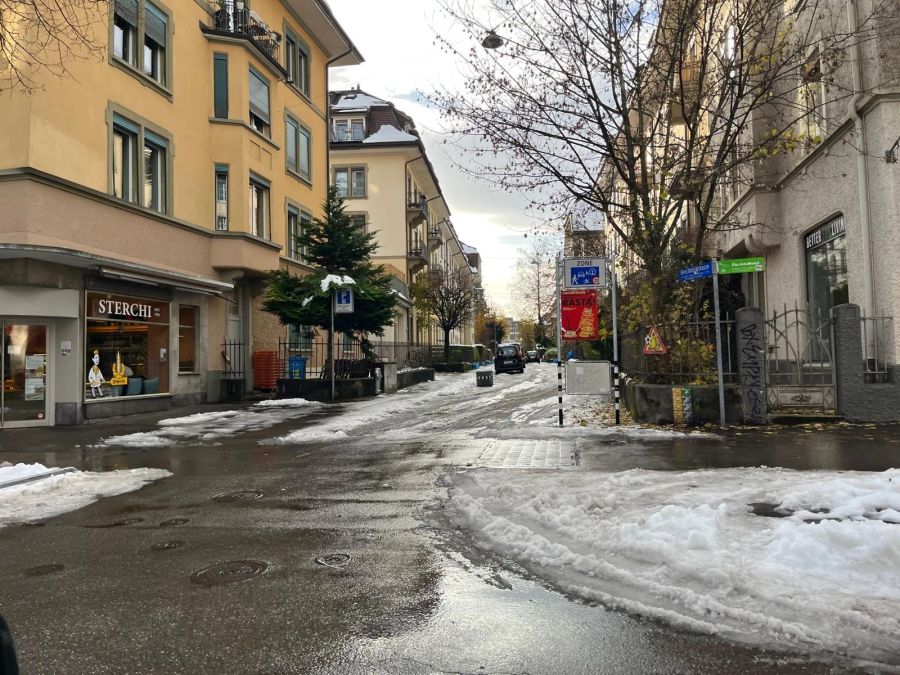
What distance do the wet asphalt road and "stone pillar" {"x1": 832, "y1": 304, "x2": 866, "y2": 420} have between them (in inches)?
105

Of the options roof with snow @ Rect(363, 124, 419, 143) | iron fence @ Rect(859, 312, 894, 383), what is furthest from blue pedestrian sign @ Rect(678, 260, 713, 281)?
roof with snow @ Rect(363, 124, 419, 143)

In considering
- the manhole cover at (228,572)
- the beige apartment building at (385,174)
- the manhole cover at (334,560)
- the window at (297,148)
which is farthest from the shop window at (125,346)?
the beige apartment building at (385,174)

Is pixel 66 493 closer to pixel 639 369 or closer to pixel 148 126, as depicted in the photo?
pixel 639 369

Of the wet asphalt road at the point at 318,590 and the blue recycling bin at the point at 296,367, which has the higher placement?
the blue recycling bin at the point at 296,367

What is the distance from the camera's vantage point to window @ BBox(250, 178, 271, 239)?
Result: 2161cm

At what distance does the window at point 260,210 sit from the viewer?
21.6m

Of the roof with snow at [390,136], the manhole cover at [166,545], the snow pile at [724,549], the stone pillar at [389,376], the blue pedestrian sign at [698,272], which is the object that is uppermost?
the roof with snow at [390,136]

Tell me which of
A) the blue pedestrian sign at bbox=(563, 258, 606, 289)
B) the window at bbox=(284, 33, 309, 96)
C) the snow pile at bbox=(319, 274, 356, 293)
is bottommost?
the blue pedestrian sign at bbox=(563, 258, 606, 289)

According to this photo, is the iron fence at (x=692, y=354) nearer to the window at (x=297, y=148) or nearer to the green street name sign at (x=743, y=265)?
the green street name sign at (x=743, y=265)

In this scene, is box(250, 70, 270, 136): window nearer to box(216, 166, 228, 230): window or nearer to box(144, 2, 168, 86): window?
box(216, 166, 228, 230): window

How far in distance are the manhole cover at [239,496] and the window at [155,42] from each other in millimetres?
14014

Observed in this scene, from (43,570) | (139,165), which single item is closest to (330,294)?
(139,165)

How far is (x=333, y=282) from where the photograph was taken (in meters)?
18.7

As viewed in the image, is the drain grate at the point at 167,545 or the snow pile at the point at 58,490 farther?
the snow pile at the point at 58,490
